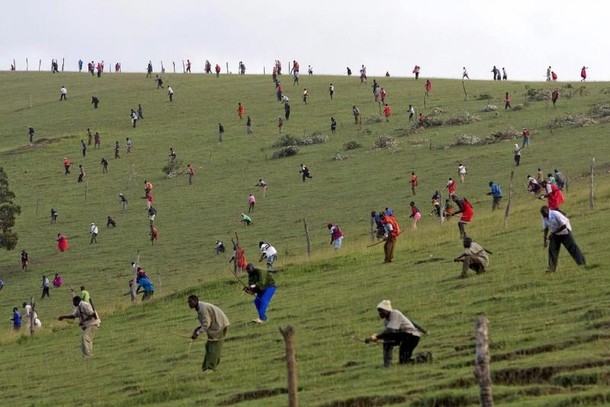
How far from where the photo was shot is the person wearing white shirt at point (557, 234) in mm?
27266

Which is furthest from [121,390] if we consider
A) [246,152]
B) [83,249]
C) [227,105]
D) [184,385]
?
[227,105]

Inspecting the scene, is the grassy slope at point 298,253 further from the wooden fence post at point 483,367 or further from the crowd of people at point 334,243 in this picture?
the wooden fence post at point 483,367

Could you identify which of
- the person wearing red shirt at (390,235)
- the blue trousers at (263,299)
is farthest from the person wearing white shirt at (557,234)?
the person wearing red shirt at (390,235)

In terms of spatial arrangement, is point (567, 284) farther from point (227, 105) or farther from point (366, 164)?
point (227, 105)

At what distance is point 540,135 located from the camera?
3039 inches

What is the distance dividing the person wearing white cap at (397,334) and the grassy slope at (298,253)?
53cm

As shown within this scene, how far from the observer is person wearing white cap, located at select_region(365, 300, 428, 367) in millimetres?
20672

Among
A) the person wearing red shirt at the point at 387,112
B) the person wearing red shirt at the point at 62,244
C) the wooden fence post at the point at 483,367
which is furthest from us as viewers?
the person wearing red shirt at the point at 387,112

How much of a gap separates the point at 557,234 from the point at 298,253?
79.7ft

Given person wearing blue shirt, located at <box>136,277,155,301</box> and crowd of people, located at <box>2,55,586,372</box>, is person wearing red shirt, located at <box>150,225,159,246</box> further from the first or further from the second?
person wearing blue shirt, located at <box>136,277,155,301</box>

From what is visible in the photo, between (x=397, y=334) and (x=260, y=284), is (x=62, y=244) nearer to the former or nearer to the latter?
(x=260, y=284)

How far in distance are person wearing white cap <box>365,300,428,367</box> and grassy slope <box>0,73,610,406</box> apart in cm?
53

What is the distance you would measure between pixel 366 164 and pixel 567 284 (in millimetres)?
50056

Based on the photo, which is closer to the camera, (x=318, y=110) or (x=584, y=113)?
(x=584, y=113)
